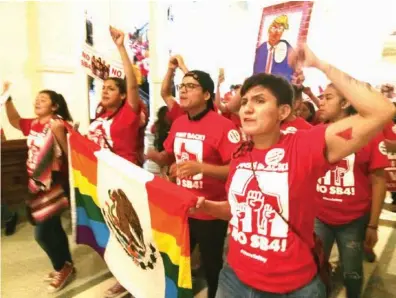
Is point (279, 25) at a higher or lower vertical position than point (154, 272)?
higher

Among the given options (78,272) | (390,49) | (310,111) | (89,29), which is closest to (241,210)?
(78,272)

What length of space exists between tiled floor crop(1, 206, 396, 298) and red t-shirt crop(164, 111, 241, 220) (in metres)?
0.85

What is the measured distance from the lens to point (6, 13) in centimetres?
440

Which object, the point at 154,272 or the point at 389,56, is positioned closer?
the point at 154,272

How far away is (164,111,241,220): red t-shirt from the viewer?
6.39 ft

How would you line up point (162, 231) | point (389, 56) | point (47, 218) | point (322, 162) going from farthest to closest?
1. point (389, 56)
2. point (47, 218)
3. point (162, 231)
4. point (322, 162)

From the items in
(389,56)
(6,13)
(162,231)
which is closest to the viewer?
(162,231)

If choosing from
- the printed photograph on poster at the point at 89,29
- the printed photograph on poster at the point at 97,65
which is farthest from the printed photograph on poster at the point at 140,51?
the printed photograph on poster at the point at 97,65

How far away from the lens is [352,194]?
1966 mm

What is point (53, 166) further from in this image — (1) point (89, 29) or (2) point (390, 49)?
(2) point (390, 49)

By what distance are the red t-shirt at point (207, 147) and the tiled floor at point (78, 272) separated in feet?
2.80

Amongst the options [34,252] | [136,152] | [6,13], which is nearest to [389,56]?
[136,152]

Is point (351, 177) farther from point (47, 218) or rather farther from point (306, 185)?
point (47, 218)

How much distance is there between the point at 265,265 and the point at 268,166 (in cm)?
32
